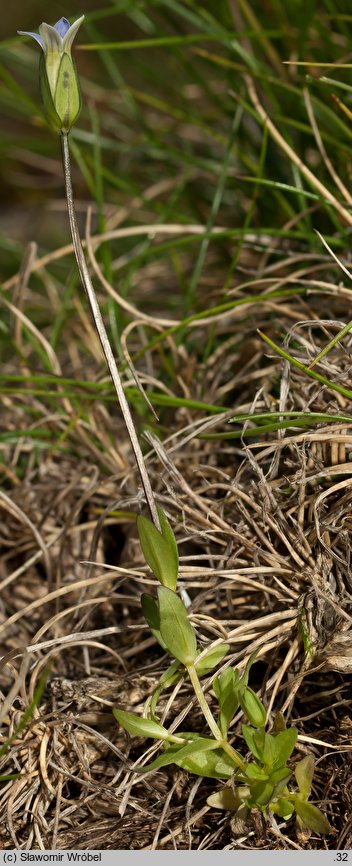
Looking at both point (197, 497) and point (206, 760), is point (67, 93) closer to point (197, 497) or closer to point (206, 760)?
point (197, 497)

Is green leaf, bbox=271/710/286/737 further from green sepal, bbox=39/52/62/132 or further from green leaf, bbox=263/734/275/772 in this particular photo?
green sepal, bbox=39/52/62/132

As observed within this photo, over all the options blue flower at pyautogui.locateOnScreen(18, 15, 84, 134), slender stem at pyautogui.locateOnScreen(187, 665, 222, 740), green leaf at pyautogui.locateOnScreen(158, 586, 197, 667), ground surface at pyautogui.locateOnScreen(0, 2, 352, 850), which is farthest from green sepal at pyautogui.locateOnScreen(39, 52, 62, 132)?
slender stem at pyautogui.locateOnScreen(187, 665, 222, 740)

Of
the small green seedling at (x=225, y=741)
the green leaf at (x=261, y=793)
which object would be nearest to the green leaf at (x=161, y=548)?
the small green seedling at (x=225, y=741)

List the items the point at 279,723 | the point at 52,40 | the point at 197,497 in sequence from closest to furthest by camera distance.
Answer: the point at 52,40
the point at 279,723
the point at 197,497

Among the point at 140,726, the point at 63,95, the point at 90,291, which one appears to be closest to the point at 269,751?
the point at 140,726

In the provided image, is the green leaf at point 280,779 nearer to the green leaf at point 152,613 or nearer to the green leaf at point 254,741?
the green leaf at point 254,741
